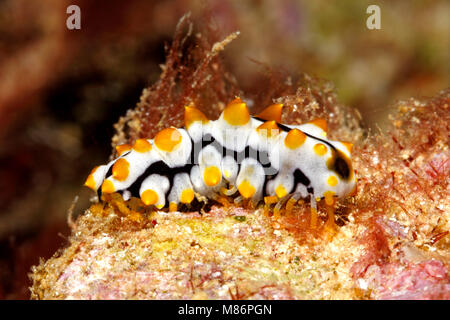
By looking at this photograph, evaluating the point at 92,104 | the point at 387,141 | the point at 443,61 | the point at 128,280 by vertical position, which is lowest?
the point at 128,280

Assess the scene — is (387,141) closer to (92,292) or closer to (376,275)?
(376,275)

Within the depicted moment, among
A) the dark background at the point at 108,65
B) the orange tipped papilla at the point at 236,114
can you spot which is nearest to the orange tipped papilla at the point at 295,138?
the orange tipped papilla at the point at 236,114

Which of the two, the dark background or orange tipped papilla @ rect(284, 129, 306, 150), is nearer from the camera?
orange tipped papilla @ rect(284, 129, 306, 150)

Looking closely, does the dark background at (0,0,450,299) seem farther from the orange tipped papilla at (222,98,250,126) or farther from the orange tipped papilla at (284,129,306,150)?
the orange tipped papilla at (284,129,306,150)

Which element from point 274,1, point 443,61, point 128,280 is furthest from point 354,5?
point 128,280

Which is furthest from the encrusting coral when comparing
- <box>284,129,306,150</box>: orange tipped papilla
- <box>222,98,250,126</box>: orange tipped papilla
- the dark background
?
the dark background

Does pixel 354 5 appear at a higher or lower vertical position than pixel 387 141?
higher
